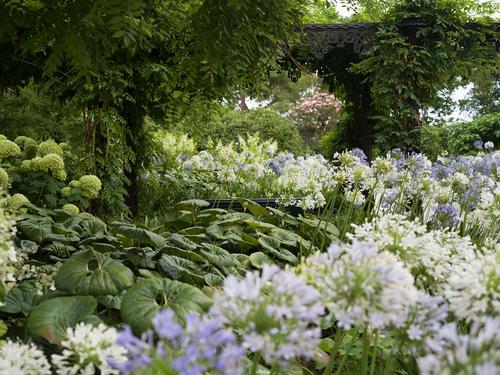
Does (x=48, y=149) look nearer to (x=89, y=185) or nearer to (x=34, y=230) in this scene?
(x=89, y=185)

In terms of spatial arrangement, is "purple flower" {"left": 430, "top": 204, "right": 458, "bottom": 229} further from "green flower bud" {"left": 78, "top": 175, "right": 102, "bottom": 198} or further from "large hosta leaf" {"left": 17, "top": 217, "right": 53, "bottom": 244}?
"green flower bud" {"left": 78, "top": 175, "right": 102, "bottom": 198}

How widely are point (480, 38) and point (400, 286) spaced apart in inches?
264

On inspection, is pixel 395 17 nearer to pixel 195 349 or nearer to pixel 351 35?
pixel 351 35

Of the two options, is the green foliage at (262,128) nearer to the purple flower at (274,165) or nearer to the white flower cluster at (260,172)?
the white flower cluster at (260,172)

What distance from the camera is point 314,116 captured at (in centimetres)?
2288

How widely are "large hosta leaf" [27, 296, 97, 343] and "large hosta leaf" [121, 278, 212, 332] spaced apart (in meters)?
0.13

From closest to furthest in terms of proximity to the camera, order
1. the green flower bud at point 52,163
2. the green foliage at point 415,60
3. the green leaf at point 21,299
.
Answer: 1. the green leaf at point 21,299
2. the green flower bud at point 52,163
3. the green foliage at point 415,60

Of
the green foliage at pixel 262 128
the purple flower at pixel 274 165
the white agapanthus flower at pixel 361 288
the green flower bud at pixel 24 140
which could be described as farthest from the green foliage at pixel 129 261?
the green foliage at pixel 262 128

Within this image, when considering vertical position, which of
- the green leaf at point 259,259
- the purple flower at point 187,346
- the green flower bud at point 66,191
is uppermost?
the purple flower at point 187,346

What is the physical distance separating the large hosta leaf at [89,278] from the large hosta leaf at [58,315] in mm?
129

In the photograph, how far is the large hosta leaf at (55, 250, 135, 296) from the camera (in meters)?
2.26

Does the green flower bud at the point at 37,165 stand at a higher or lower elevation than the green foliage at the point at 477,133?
lower

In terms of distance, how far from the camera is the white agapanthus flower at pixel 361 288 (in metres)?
1.03

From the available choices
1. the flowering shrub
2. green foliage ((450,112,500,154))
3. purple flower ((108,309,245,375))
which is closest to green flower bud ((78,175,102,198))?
the flowering shrub
